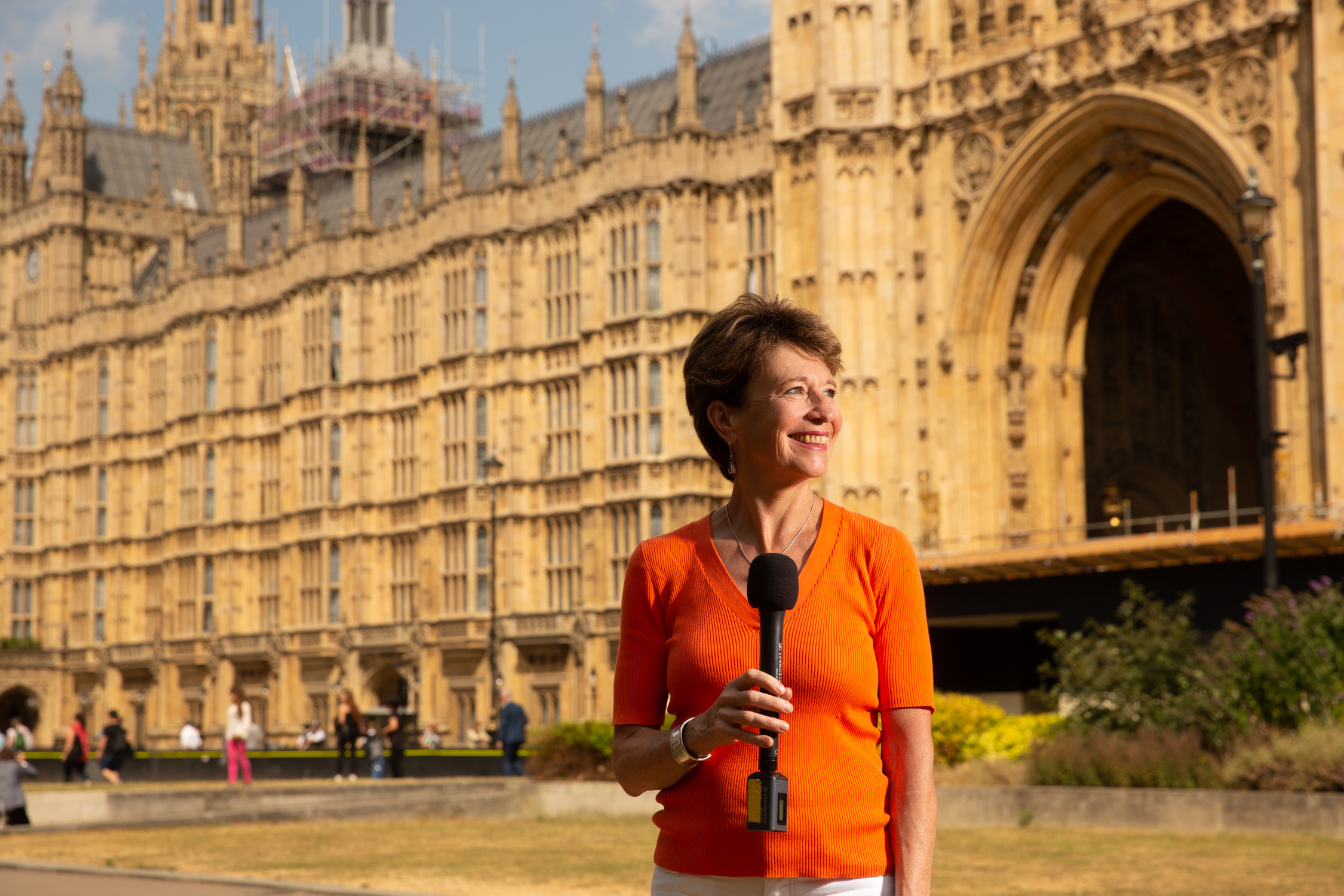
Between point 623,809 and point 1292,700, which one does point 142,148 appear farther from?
point 1292,700

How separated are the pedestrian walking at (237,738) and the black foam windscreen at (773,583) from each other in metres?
27.0

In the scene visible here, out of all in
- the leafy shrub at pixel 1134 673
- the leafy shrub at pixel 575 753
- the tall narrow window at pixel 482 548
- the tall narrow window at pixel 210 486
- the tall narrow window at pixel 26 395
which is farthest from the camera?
the tall narrow window at pixel 26 395

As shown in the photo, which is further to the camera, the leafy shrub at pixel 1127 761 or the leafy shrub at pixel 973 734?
the leafy shrub at pixel 973 734

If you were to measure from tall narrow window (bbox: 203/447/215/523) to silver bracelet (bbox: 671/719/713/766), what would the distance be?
56174 mm

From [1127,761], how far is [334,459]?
3761 cm

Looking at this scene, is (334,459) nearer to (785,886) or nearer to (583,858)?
(583,858)

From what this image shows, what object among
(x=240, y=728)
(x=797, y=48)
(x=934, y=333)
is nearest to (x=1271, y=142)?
(x=934, y=333)

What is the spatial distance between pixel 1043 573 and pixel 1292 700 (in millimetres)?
11604

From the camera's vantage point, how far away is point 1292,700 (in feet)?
59.3

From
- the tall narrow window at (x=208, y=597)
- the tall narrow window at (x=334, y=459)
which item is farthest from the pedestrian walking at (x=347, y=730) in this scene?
the tall narrow window at (x=208, y=597)

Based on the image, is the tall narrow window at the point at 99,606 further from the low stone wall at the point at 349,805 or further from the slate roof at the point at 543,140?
the low stone wall at the point at 349,805

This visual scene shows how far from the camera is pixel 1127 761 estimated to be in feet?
60.8

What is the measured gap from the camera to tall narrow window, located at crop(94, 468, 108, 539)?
6250 cm

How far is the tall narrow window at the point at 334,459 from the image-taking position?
5278 centimetres
